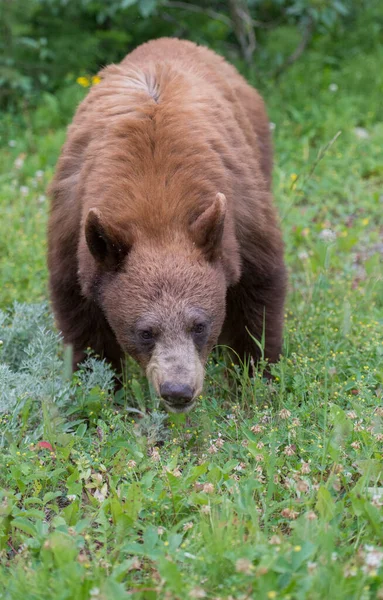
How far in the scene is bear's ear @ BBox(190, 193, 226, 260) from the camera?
370 centimetres

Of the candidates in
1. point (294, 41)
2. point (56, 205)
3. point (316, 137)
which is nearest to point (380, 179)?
point (316, 137)

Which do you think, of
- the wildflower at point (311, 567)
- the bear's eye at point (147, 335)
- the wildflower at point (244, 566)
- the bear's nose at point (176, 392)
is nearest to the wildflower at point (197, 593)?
the wildflower at point (244, 566)

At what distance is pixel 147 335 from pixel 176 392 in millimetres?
361

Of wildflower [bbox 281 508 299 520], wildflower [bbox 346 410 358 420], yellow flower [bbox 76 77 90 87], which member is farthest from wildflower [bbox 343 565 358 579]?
yellow flower [bbox 76 77 90 87]

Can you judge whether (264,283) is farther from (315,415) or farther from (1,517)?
(1,517)

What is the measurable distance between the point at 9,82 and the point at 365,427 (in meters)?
6.99

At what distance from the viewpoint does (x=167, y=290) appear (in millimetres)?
3721

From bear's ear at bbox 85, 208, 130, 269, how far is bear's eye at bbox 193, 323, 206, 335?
489 mm

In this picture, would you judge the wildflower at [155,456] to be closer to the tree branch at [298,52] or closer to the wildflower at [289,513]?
the wildflower at [289,513]

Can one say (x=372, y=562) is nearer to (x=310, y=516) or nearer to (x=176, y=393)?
(x=310, y=516)

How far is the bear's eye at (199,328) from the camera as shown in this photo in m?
3.78

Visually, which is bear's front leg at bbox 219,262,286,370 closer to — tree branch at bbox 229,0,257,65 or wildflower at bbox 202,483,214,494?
wildflower at bbox 202,483,214,494

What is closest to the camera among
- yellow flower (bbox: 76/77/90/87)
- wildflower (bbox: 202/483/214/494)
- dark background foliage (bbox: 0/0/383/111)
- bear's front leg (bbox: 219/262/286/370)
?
wildflower (bbox: 202/483/214/494)

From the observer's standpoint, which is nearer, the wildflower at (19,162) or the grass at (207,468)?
the grass at (207,468)
